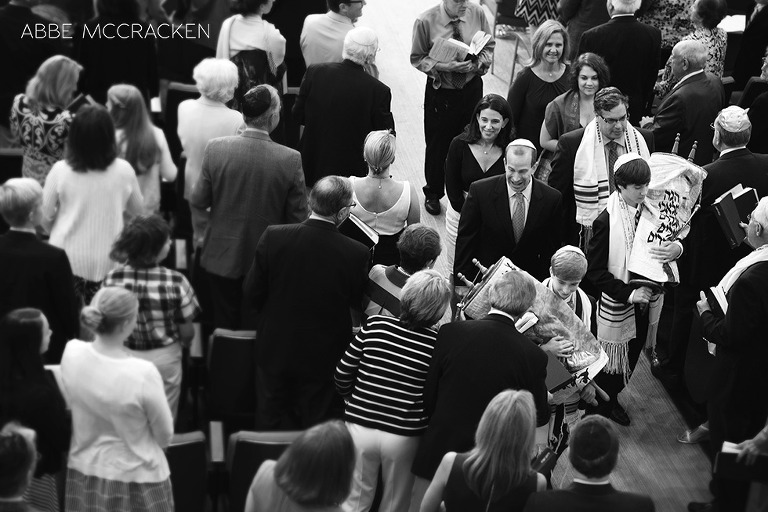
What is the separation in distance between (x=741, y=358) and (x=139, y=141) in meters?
3.08

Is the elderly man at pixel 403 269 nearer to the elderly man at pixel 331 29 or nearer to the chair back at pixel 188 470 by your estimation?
the chair back at pixel 188 470

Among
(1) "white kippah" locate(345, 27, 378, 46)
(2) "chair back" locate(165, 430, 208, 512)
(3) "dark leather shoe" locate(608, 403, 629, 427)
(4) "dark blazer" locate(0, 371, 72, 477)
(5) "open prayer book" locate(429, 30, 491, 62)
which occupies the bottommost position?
(3) "dark leather shoe" locate(608, 403, 629, 427)

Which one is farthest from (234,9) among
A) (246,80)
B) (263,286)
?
(263,286)

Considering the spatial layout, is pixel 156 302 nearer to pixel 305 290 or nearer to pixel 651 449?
pixel 305 290

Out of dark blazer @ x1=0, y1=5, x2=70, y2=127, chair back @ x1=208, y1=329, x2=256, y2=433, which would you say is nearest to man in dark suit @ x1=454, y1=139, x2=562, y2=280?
chair back @ x1=208, y1=329, x2=256, y2=433

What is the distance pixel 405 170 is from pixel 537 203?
119 inches

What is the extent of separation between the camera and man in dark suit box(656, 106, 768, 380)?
18.9ft

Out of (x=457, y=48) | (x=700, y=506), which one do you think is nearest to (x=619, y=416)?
(x=700, y=506)

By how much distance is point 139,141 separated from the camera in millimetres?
5367

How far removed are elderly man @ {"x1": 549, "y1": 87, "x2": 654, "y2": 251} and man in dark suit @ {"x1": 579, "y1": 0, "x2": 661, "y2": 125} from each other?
1375 millimetres

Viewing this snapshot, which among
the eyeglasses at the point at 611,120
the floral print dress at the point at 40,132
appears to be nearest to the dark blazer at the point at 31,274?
the floral print dress at the point at 40,132

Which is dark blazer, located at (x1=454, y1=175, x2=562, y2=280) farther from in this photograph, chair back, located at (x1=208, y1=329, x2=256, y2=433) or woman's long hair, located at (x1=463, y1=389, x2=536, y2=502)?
woman's long hair, located at (x1=463, y1=389, x2=536, y2=502)

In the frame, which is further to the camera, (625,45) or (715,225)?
(625,45)

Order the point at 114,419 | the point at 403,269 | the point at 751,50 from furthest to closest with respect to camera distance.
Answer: the point at 751,50 → the point at 403,269 → the point at 114,419
